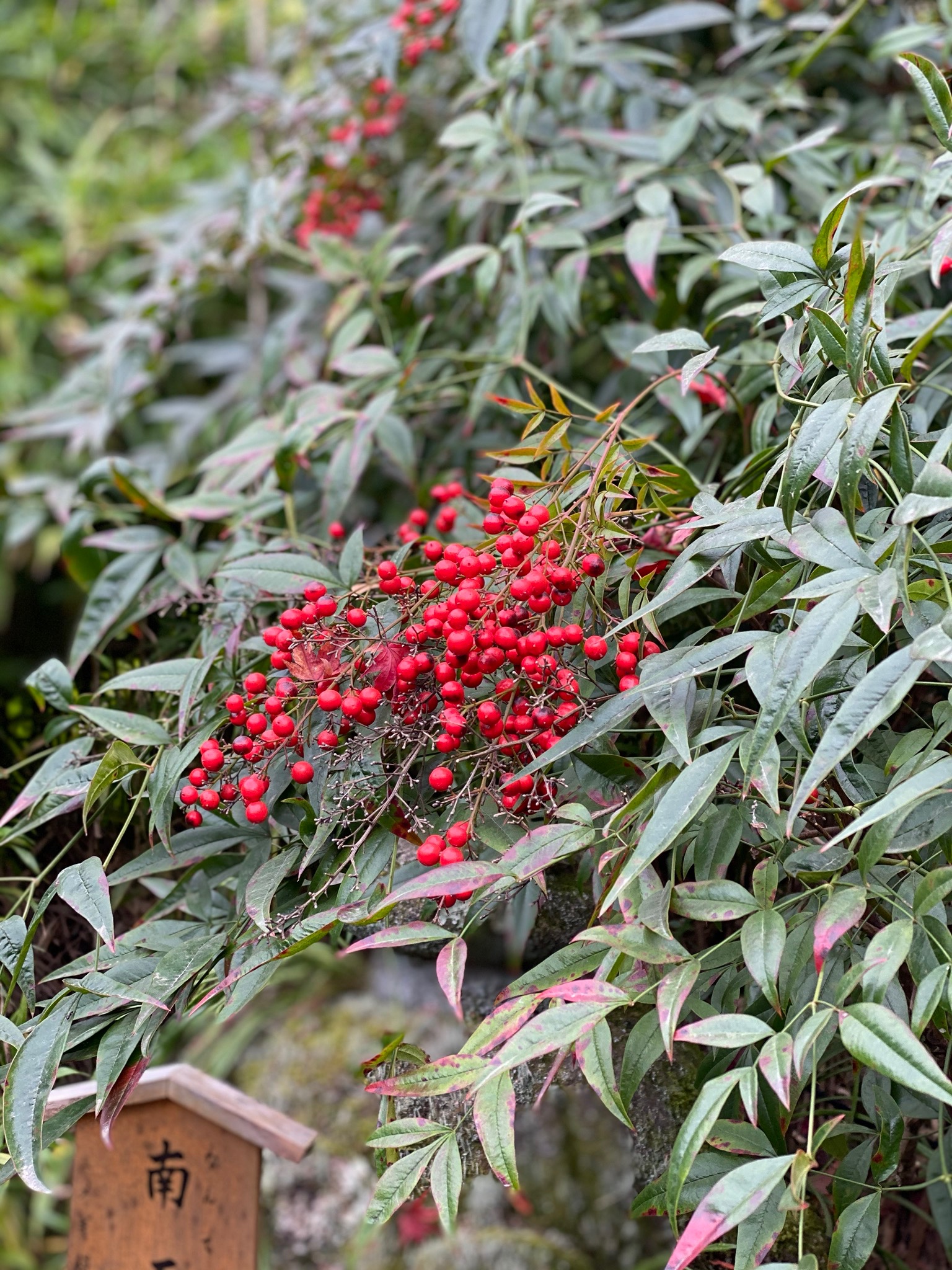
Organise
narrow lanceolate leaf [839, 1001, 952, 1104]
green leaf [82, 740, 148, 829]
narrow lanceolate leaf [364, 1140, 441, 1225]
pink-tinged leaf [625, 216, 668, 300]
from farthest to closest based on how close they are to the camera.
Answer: pink-tinged leaf [625, 216, 668, 300] < green leaf [82, 740, 148, 829] < narrow lanceolate leaf [364, 1140, 441, 1225] < narrow lanceolate leaf [839, 1001, 952, 1104]

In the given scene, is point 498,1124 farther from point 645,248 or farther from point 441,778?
point 645,248

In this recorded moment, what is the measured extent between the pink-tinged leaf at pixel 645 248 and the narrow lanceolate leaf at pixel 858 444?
51 cm

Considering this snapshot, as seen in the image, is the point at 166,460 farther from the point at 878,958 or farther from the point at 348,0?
the point at 878,958

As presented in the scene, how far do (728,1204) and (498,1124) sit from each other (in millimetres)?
122

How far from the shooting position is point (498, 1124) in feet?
1.82

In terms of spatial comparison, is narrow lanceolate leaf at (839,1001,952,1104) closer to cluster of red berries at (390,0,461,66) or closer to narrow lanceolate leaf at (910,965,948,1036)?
narrow lanceolate leaf at (910,965,948,1036)

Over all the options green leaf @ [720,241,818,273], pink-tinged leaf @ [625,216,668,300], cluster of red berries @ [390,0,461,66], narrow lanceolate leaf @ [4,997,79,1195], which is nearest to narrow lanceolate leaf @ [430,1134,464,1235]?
narrow lanceolate leaf @ [4,997,79,1195]

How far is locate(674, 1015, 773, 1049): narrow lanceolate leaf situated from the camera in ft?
1.77

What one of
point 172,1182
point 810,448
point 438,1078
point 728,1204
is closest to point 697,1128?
point 728,1204

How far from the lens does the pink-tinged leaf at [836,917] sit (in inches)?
21.0

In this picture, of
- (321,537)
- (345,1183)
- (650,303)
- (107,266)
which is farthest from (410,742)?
(107,266)

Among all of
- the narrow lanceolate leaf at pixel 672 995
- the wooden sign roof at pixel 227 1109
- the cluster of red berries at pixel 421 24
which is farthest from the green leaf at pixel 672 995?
the cluster of red berries at pixel 421 24

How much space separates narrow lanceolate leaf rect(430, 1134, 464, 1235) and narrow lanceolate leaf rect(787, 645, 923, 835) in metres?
0.27

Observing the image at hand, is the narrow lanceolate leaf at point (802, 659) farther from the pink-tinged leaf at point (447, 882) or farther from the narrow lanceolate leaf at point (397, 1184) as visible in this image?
the narrow lanceolate leaf at point (397, 1184)
